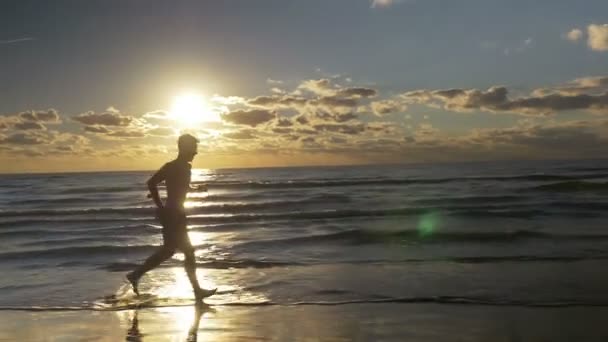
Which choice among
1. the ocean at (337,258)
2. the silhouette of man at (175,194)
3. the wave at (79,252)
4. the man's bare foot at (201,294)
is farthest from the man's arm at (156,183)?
the wave at (79,252)

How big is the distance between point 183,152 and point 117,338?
2209mm

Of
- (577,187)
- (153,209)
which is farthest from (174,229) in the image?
(577,187)

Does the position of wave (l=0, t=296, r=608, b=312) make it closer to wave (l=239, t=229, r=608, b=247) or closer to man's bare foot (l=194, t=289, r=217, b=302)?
man's bare foot (l=194, t=289, r=217, b=302)

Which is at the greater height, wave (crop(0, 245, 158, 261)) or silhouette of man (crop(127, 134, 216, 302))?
silhouette of man (crop(127, 134, 216, 302))

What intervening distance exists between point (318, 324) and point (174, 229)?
2.13 meters

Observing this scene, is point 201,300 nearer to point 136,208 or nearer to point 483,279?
point 483,279

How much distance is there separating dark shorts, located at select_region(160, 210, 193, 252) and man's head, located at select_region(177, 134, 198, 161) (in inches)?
27.8

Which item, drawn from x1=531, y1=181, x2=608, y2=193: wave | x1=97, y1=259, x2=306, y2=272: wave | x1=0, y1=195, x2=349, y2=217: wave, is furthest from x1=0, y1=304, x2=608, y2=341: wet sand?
x1=531, y1=181, x2=608, y2=193: wave

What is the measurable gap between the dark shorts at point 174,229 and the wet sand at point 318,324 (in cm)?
76

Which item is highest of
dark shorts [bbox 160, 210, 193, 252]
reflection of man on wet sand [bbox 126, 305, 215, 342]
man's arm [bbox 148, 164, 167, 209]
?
man's arm [bbox 148, 164, 167, 209]

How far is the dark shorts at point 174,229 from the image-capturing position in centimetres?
667

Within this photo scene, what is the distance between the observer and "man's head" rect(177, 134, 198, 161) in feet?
21.5

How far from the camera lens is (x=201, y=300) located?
696cm

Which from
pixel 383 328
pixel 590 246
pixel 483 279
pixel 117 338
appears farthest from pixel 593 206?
pixel 117 338
